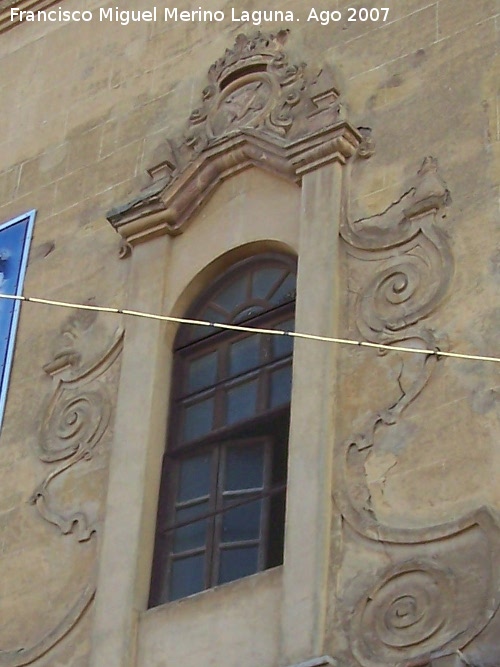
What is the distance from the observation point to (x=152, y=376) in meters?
13.2

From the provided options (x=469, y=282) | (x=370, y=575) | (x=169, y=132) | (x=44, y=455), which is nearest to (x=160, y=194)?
(x=169, y=132)

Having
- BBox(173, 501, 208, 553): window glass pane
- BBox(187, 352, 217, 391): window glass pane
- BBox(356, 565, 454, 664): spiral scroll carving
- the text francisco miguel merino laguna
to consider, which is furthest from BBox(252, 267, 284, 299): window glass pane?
BBox(356, 565, 454, 664): spiral scroll carving

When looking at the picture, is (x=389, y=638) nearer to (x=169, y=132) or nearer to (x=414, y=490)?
(x=414, y=490)

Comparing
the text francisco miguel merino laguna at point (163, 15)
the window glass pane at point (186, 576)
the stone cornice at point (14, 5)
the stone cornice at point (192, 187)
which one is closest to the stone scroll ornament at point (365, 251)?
the stone cornice at point (192, 187)

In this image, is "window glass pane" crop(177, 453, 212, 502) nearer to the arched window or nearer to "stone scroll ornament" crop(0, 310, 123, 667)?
the arched window

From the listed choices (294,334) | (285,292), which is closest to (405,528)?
(294,334)

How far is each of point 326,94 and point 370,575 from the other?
4027 millimetres

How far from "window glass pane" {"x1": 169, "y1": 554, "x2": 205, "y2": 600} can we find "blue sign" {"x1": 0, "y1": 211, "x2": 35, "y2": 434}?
243 cm

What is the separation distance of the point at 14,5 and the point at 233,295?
15.6 ft

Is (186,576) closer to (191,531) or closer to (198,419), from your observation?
(191,531)

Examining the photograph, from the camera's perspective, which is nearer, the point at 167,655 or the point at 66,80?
the point at 167,655

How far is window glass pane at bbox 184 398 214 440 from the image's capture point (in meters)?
13.0

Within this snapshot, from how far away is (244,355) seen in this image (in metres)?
13.1

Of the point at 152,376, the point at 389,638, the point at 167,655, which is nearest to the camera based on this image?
the point at 389,638
